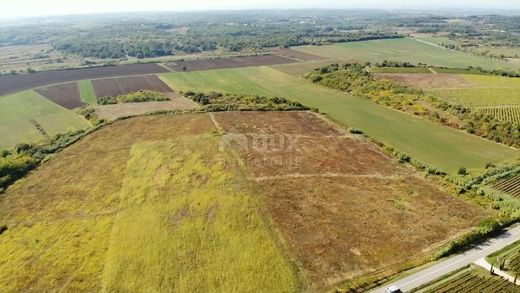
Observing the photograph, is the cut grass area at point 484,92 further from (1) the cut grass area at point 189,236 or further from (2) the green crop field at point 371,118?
(1) the cut grass area at point 189,236

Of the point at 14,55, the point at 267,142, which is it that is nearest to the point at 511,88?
the point at 267,142

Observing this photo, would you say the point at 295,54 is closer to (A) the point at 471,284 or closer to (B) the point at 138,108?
(B) the point at 138,108

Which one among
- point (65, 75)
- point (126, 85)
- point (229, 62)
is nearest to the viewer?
point (126, 85)

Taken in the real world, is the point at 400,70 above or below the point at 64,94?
above

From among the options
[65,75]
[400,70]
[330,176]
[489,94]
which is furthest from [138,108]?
[489,94]

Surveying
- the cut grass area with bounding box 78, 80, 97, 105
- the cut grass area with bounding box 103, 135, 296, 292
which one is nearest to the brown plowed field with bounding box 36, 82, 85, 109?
the cut grass area with bounding box 78, 80, 97, 105

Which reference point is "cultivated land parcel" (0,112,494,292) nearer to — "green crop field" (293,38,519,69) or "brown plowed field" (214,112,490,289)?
"brown plowed field" (214,112,490,289)

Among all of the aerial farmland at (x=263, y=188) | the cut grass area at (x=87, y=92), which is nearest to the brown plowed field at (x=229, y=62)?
the cut grass area at (x=87, y=92)

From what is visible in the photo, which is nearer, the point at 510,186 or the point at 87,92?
the point at 510,186
